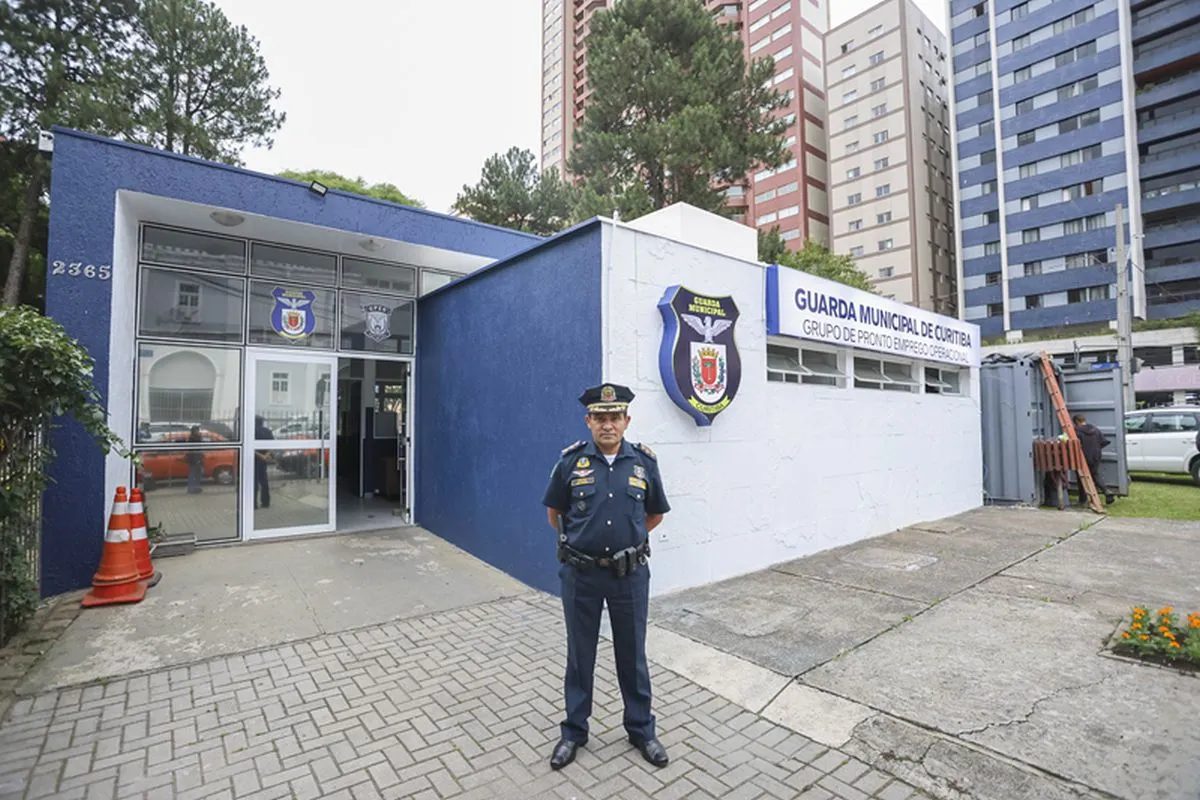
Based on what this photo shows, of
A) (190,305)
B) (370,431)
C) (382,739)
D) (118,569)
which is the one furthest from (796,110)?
(382,739)

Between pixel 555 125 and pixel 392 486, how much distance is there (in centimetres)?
8407

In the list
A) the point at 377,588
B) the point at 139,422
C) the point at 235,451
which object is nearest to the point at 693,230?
the point at 377,588

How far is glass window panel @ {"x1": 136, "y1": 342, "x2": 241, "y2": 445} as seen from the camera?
6656mm

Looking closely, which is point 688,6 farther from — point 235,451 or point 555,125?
point 555,125

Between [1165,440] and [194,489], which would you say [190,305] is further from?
[1165,440]

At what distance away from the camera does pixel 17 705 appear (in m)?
3.22

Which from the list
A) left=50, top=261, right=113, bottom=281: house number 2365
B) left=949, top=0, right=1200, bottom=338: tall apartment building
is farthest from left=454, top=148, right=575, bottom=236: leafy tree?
left=949, top=0, right=1200, bottom=338: tall apartment building

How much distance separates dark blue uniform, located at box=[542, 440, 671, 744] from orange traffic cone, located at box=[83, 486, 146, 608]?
4.48 metres

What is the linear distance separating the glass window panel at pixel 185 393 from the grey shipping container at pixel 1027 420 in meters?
12.6

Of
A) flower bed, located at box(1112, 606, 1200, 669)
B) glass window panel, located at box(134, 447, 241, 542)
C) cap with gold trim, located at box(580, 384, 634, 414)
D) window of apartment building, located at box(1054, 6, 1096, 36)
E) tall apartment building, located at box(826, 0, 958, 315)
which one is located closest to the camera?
cap with gold trim, located at box(580, 384, 634, 414)

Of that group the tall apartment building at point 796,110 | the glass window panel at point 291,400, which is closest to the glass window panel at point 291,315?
the glass window panel at point 291,400

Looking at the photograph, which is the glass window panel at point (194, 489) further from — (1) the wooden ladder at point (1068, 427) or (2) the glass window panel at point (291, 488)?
(1) the wooden ladder at point (1068, 427)

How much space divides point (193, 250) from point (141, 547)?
3653mm

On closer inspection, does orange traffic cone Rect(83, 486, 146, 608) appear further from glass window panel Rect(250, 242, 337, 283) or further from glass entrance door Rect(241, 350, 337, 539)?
glass window panel Rect(250, 242, 337, 283)
